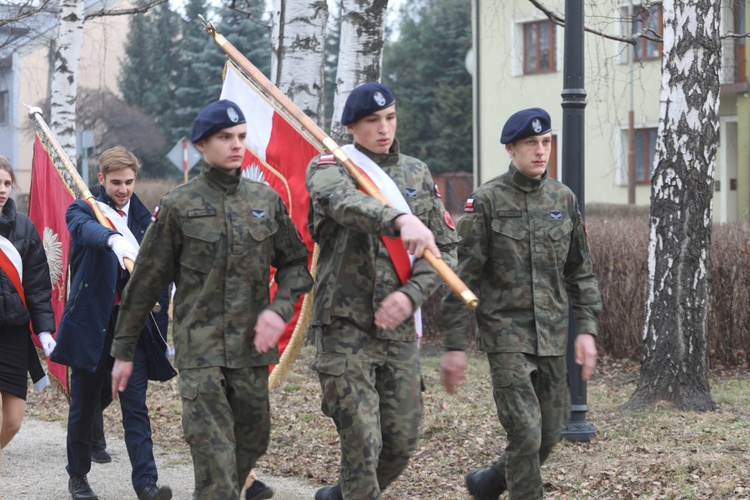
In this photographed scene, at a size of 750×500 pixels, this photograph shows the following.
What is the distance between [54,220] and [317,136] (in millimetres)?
2866

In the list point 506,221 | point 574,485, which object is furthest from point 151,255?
point 574,485

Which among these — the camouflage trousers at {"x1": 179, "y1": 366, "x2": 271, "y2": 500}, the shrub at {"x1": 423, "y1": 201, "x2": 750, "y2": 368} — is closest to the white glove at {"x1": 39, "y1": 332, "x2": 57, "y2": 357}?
the camouflage trousers at {"x1": 179, "y1": 366, "x2": 271, "y2": 500}

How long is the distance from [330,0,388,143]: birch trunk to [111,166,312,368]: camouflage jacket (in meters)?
6.32

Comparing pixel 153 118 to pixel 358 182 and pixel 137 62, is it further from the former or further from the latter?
pixel 358 182

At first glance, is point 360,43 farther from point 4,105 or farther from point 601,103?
point 4,105

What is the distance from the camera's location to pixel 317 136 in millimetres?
5797

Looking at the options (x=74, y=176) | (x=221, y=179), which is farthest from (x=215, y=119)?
(x=74, y=176)

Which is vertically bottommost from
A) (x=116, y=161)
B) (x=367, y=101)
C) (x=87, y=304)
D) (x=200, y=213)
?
(x=87, y=304)

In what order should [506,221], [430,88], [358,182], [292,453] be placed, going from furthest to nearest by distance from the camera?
[430,88] < [292,453] < [506,221] < [358,182]

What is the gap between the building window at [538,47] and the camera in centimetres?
3128

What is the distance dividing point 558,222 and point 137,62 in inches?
2149

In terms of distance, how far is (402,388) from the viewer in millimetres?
5039

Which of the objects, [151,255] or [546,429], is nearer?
[151,255]

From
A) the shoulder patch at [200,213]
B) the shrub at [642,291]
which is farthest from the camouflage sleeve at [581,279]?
the shrub at [642,291]
